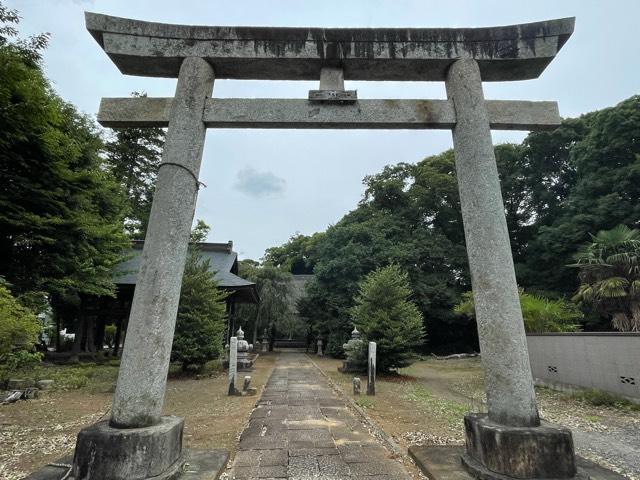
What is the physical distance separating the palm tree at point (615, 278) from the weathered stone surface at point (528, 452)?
1156cm

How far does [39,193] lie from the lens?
31.8 ft

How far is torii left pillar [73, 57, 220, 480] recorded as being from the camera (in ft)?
9.32

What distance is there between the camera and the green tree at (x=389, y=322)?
12.1 metres

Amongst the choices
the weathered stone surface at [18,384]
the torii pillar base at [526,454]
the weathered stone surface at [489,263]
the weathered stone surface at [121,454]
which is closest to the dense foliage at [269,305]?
the weathered stone surface at [18,384]

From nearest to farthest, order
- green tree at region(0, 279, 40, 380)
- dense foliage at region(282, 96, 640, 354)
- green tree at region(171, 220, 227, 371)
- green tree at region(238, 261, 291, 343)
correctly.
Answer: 1. green tree at region(0, 279, 40, 380)
2. green tree at region(171, 220, 227, 371)
3. dense foliage at region(282, 96, 640, 354)
4. green tree at region(238, 261, 291, 343)

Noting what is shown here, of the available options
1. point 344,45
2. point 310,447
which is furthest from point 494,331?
point 344,45

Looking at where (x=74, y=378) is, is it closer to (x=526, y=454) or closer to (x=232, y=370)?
(x=232, y=370)

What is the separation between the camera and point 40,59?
394 inches

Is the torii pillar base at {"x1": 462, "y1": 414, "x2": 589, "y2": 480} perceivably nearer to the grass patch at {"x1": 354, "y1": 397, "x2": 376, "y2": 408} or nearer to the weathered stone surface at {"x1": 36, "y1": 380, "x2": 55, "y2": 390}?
the grass patch at {"x1": 354, "y1": 397, "x2": 376, "y2": 408}

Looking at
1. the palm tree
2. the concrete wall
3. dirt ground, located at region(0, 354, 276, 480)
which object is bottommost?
dirt ground, located at region(0, 354, 276, 480)

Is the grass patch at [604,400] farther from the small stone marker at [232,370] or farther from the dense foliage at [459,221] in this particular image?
the dense foliage at [459,221]

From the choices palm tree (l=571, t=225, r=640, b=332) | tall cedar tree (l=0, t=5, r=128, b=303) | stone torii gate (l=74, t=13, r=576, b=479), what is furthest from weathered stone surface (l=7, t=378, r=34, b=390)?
palm tree (l=571, t=225, r=640, b=332)

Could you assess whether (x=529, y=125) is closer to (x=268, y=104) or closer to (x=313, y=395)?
(x=268, y=104)

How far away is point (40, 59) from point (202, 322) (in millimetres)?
8813
